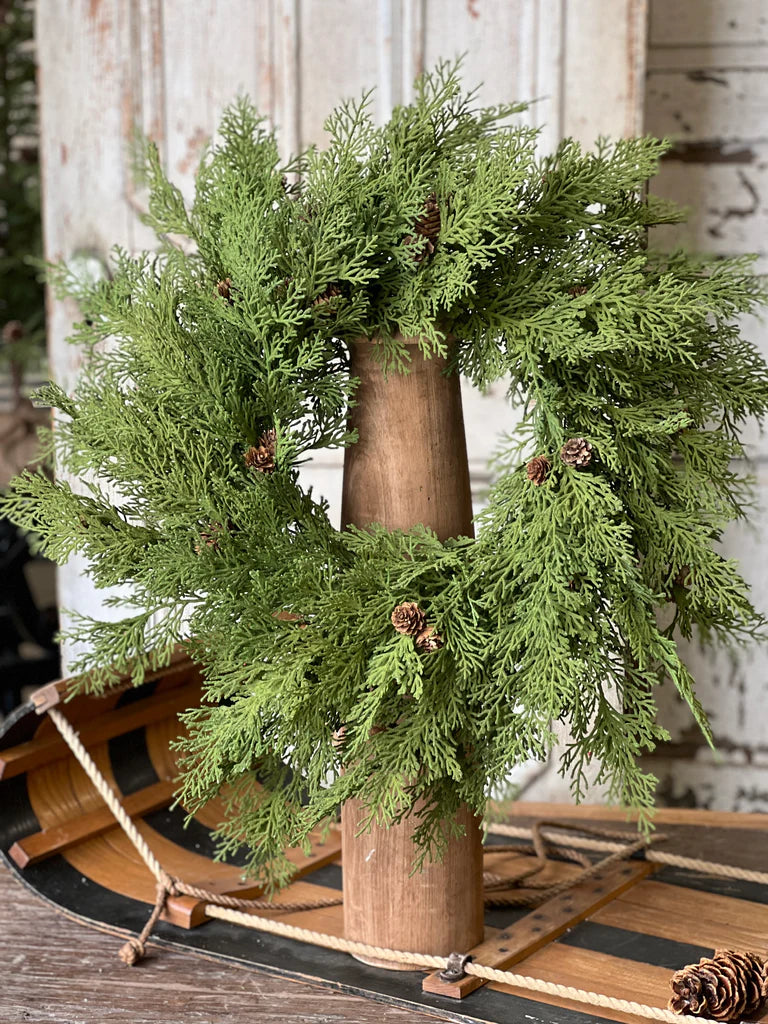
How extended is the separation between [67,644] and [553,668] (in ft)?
1.18

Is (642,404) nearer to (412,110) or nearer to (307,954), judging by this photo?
Result: (412,110)

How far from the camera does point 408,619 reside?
26.1 inches

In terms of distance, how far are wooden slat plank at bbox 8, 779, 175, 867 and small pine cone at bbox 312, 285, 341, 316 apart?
19.7 inches

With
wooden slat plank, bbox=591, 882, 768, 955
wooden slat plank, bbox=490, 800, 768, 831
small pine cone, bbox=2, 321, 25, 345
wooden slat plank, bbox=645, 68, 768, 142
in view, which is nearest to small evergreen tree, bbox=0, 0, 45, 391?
small pine cone, bbox=2, 321, 25, 345

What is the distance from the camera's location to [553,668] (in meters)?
0.64

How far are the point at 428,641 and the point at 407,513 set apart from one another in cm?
11

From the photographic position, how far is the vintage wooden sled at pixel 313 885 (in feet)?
2.43

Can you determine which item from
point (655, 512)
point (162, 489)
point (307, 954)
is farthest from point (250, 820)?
point (655, 512)

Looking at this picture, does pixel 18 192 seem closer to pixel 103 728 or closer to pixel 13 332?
pixel 13 332

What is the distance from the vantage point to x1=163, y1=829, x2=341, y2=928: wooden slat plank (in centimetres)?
84

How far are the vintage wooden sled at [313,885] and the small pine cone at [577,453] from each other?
0.33 meters

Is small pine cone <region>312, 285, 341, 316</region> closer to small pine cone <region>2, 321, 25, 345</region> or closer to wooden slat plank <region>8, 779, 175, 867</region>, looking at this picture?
wooden slat plank <region>8, 779, 175, 867</region>

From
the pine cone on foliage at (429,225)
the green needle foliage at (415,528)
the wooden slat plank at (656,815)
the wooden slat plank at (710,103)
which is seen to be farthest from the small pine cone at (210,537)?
the wooden slat plank at (710,103)

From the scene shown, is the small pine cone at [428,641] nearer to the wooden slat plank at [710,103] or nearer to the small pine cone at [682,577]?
the small pine cone at [682,577]
